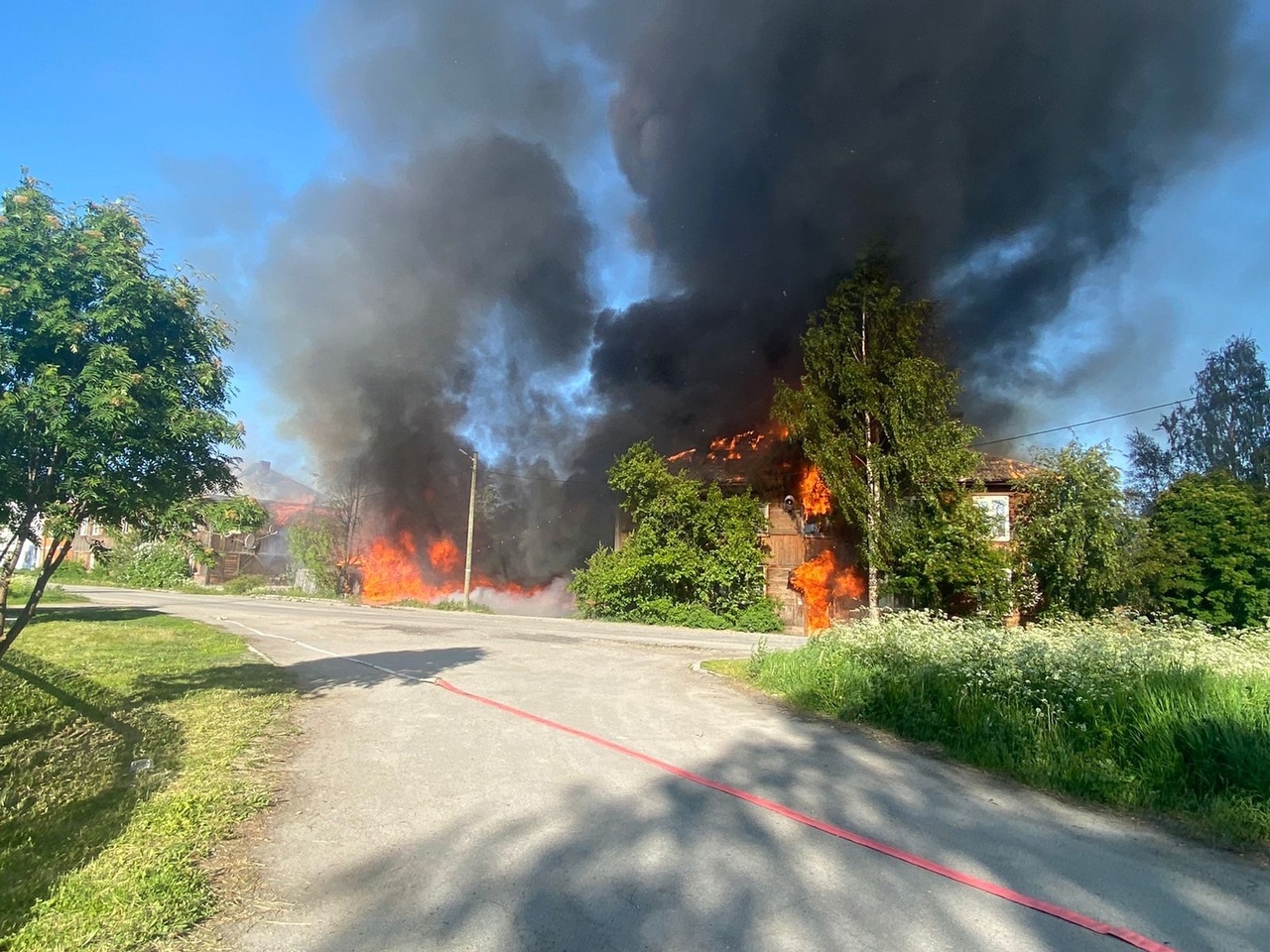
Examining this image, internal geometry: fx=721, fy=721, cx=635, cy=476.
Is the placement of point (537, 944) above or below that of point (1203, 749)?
below

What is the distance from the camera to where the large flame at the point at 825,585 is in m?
25.0

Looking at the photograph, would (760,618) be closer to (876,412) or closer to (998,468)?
(876,412)

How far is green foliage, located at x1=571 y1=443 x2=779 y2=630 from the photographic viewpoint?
24.7 meters

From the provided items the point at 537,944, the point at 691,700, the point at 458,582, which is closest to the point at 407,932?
the point at 537,944

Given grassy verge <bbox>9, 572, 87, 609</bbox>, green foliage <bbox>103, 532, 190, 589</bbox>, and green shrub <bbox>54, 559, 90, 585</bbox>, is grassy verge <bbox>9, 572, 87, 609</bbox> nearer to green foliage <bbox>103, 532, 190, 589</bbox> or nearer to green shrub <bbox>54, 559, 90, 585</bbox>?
green foliage <bbox>103, 532, 190, 589</bbox>

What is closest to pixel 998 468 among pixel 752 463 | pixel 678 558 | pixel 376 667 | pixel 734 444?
pixel 752 463

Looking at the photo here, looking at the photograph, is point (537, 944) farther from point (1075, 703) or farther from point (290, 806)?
point (1075, 703)

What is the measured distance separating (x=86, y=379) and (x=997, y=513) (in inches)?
999

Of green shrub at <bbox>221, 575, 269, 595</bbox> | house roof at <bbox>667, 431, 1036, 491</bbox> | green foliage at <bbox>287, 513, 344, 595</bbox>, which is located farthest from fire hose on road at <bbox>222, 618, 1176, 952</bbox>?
green shrub at <bbox>221, 575, 269, 595</bbox>

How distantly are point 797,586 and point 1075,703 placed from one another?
1974 centimetres

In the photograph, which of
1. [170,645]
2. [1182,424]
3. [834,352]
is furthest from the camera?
[1182,424]

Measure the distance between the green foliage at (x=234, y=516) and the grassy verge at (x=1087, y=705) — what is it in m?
5.95

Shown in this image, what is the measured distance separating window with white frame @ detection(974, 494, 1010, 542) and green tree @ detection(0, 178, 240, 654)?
828 inches

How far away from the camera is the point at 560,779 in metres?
5.11
